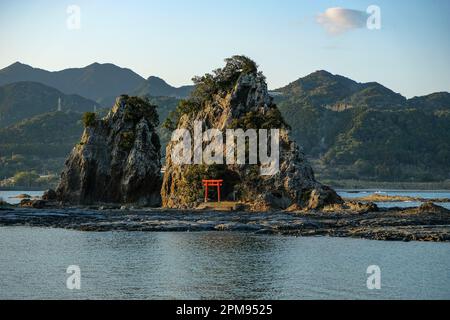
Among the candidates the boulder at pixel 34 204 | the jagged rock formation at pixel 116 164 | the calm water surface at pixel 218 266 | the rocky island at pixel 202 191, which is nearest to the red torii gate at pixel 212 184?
the rocky island at pixel 202 191

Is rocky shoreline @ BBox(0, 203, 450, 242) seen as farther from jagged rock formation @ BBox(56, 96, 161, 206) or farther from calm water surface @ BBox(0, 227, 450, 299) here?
jagged rock formation @ BBox(56, 96, 161, 206)

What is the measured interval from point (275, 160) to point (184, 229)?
39.2m

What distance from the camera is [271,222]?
316 feet

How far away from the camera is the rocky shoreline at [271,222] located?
84500mm

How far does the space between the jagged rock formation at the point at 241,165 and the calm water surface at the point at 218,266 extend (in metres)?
38.9

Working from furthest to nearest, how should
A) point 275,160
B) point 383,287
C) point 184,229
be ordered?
point 275,160, point 184,229, point 383,287

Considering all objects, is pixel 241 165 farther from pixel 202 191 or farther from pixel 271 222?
pixel 271 222

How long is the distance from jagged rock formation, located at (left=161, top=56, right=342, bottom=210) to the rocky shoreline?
8.89m

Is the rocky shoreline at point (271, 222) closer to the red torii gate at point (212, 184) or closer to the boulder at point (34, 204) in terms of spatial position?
the red torii gate at point (212, 184)

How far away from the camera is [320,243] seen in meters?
76.6

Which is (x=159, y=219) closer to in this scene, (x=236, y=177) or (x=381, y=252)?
(x=236, y=177)

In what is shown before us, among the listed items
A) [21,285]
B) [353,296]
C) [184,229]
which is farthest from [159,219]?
[353,296]

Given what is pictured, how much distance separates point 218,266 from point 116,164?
98717 millimetres

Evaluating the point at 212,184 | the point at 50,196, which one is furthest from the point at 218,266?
the point at 50,196
